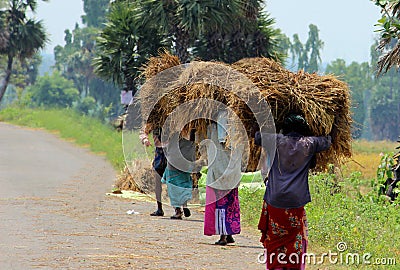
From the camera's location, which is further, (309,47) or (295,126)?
(309,47)

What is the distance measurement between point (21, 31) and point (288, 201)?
3533 cm

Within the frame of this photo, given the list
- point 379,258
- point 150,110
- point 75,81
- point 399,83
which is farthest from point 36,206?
point 399,83

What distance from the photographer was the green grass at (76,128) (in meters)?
24.9

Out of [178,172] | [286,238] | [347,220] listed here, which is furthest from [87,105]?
[286,238]

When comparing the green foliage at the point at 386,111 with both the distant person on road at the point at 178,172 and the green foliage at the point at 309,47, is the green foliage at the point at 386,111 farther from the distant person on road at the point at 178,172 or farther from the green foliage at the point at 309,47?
the distant person on road at the point at 178,172

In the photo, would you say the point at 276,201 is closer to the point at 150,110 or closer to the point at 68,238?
the point at 68,238

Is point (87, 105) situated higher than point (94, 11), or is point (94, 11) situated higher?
point (94, 11)

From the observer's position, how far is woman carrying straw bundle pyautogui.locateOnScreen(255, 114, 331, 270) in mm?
6734

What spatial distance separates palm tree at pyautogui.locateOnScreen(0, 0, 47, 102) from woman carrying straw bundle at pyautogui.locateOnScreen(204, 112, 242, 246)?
107 ft

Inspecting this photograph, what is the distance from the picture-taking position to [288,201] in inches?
265

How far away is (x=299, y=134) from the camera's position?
694 cm

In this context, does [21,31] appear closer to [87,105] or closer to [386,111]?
[87,105]

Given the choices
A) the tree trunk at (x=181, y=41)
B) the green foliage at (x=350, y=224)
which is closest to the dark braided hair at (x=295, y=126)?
the green foliage at (x=350, y=224)

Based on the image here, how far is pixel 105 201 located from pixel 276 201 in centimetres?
718
